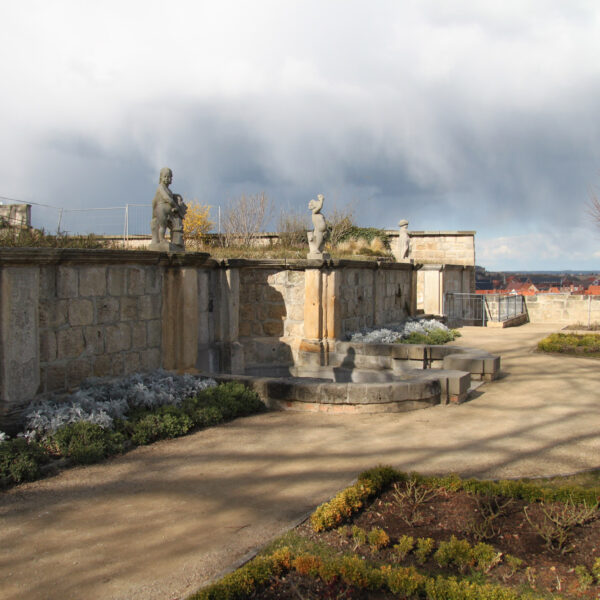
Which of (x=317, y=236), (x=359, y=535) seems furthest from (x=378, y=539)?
(x=317, y=236)

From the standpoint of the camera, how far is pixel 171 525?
4.40m

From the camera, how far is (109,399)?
7.30 metres

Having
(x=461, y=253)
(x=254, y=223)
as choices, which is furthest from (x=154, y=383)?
(x=461, y=253)

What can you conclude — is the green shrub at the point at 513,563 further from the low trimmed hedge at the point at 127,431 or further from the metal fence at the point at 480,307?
the metal fence at the point at 480,307

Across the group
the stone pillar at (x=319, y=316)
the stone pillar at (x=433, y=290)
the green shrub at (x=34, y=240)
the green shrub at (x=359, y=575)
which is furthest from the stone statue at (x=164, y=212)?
the stone pillar at (x=433, y=290)

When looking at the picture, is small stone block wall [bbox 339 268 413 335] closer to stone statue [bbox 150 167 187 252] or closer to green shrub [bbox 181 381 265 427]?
stone statue [bbox 150 167 187 252]

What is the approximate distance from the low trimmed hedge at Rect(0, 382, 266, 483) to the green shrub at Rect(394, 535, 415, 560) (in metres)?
3.27

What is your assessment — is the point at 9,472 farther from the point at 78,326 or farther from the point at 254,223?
the point at 254,223

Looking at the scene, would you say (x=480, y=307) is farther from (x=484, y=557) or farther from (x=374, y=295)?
(x=484, y=557)

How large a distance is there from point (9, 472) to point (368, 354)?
7726mm

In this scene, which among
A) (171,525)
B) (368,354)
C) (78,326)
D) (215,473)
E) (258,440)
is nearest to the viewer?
(171,525)

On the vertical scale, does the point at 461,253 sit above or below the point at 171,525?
above

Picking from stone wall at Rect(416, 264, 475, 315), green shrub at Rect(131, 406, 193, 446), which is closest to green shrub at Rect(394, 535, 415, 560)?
green shrub at Rect(131, 406, 193, 446)

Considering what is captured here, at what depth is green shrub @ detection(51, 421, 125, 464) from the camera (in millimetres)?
5801
